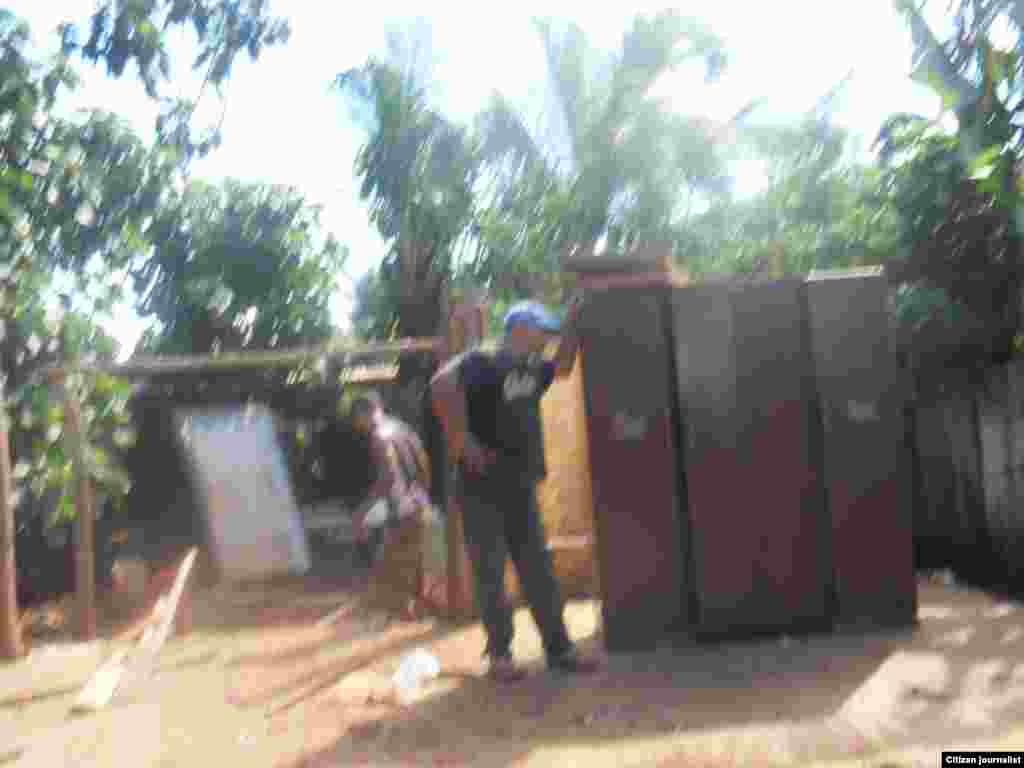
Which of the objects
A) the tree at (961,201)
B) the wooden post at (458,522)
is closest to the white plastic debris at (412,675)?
the wooden post at (458,522)

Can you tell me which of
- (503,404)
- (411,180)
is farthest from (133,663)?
(411,180)

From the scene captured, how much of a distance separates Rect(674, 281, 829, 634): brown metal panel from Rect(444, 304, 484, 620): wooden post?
59.5 inches

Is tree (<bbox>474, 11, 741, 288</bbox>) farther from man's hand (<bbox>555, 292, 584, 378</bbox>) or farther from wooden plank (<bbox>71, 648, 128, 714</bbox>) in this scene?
wooden plank (<bbox>71, 648, 128, 714</bbox>)

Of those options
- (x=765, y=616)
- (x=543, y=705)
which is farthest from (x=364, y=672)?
(x=765, y=616)

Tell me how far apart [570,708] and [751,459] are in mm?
1459

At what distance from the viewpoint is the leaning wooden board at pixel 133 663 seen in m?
5.44

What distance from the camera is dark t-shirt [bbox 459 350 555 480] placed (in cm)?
530

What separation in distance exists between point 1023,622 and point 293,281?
816 centimetres

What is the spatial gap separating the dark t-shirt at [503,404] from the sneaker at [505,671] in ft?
2.55

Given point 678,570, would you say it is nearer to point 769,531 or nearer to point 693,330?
point 769,531

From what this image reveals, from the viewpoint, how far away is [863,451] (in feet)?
18.4

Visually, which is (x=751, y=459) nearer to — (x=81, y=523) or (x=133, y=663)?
(x=133, y=663)

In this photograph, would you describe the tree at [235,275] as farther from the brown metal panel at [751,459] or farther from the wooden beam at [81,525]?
the brown metal panel at [751,459]

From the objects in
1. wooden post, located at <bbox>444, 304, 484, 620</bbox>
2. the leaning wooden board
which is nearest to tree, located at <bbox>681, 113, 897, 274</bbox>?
wooden post, located at <bbox>444, 304, 484, 620</bbox>
